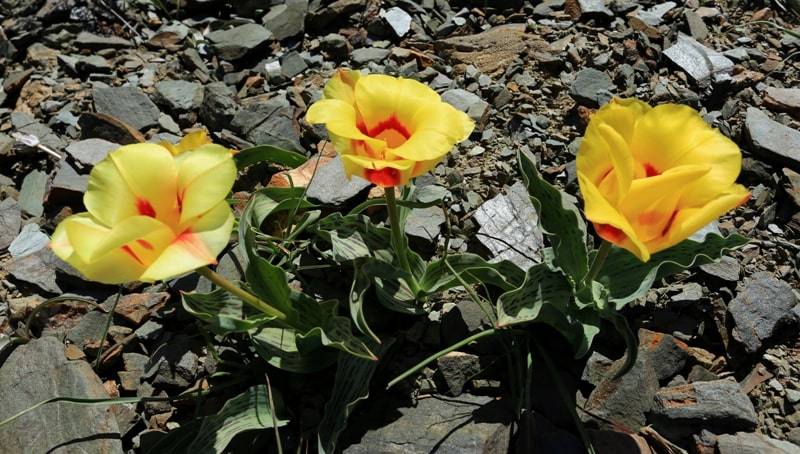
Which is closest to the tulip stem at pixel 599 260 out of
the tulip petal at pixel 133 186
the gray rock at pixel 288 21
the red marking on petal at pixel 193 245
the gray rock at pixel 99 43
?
the red marking on petal at pixel 193 245

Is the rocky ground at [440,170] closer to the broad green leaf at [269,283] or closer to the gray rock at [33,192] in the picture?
the gray rock at [33,192]

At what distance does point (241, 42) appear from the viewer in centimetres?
425

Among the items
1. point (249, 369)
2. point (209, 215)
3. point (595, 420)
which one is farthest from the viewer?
point (249, 369)

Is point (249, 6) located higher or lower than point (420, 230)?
higher

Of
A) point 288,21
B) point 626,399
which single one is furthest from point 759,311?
point 288,21

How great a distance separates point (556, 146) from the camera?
11.4 ft

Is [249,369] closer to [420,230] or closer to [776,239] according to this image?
[420,230]

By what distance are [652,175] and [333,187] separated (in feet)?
5.06

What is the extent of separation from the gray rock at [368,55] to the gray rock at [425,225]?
1312mm

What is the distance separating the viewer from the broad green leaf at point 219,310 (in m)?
2.29

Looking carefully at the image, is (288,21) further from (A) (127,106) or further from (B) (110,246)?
(B) (110,246)

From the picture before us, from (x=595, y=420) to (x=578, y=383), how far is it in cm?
16

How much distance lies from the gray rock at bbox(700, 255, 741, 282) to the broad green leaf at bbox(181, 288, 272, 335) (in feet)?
5.94

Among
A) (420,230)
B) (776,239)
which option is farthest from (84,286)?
(776,239)
